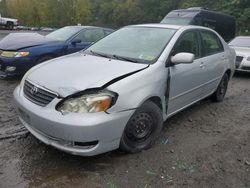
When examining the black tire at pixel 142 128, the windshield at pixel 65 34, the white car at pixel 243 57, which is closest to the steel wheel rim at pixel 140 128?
the black tire at pixel 142 128

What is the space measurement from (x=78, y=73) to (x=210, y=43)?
276cm

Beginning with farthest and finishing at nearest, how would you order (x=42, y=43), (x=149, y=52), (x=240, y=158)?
(x=42, y=43)
(x=149, y=52)
(x=240, y=158)

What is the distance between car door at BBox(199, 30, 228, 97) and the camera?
195 inches

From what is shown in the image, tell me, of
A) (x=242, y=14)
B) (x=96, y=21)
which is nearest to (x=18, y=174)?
(x=242, y=14)

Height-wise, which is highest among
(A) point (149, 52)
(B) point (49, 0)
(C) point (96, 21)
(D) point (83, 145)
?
(A) point (149, 52)

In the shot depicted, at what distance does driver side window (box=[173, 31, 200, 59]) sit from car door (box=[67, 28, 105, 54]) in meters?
3.48

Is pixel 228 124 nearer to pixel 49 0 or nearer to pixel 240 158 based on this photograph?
pixel 240 158

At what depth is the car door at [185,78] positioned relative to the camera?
4.09 m

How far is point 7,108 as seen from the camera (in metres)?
5.07

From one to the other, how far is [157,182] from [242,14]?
2669cm

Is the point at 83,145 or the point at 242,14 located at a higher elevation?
the point at 83,145

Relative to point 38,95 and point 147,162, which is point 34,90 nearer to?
point 38,95

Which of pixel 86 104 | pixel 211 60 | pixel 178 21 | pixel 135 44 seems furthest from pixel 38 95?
pixel 178 21

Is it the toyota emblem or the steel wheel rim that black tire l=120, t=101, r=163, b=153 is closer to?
the steel wheel rim
